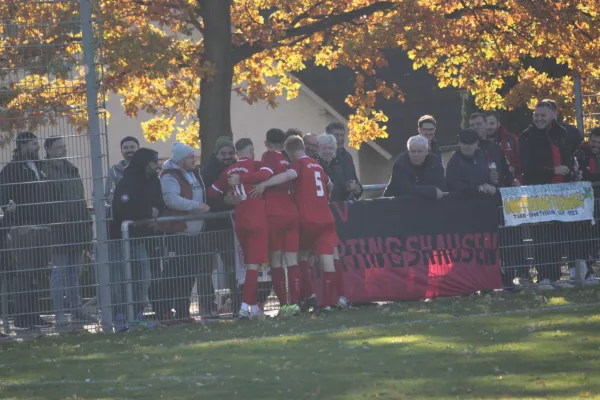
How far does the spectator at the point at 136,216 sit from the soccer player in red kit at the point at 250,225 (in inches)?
34.7

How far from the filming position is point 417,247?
1470 centimetres

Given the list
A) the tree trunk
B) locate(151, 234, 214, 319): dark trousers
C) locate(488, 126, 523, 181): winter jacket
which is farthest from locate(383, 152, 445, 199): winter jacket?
the tree trunk

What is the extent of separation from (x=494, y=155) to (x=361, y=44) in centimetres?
727

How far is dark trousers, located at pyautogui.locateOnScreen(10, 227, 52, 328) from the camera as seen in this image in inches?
531

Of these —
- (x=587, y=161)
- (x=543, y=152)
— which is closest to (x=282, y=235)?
(x=543, y=152)

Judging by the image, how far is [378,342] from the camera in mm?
11156

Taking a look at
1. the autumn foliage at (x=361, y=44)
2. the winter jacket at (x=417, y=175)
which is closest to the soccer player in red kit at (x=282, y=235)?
the winter jacket at (x=417, y=175)

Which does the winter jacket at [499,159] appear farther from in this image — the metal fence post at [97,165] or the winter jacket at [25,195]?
the winter jacket at [25,195]

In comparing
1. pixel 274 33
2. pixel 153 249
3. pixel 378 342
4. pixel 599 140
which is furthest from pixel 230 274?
pixel 274 33

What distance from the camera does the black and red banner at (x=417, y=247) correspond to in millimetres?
14609

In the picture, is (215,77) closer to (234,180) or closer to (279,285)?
(234,180)

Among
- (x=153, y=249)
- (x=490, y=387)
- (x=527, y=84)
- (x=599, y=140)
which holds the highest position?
(x=527, y=84)

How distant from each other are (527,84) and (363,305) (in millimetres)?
11493

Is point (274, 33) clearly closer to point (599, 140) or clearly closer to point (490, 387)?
point (599, 140)
